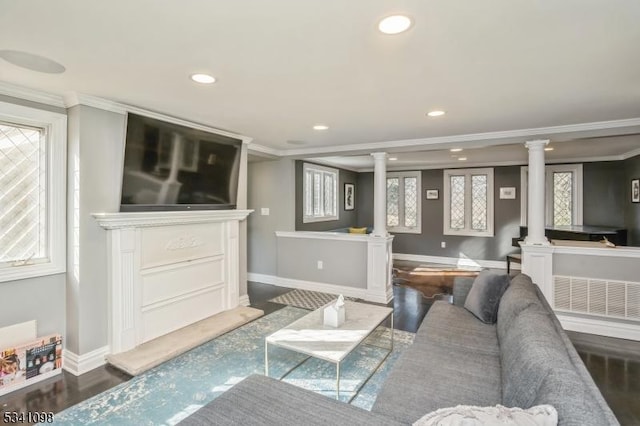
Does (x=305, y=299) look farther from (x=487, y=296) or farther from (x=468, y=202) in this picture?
(x=468, y=202)

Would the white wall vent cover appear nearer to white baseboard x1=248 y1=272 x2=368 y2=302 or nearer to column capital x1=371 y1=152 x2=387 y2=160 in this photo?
white baseboard x1=248 y1=272 x2=368 y2=302

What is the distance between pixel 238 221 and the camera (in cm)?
425

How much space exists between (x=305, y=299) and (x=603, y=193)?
18.8 feet

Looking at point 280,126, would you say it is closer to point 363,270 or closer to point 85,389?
point 363,270

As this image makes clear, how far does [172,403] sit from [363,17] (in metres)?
2.58

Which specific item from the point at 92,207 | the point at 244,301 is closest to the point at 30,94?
the point at 92,207

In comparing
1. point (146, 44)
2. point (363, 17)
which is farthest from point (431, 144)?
point (146, 44)

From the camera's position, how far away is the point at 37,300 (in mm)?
2668

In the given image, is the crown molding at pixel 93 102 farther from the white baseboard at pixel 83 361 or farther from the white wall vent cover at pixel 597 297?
the white wall vent cover at pixel 597 297

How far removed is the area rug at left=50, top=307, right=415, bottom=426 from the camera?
2.16 meters

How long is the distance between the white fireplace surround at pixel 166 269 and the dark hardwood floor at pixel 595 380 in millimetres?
386

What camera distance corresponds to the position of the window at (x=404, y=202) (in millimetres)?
7926

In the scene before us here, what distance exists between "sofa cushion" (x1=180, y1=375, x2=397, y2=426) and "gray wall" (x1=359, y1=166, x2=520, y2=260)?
6595 millimetres

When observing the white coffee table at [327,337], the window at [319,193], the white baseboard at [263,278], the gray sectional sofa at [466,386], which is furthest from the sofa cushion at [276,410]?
the window at [319,193]
